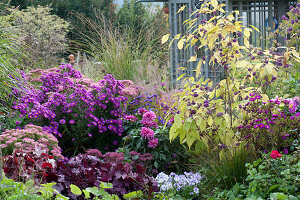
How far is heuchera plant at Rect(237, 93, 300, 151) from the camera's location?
10.4ft

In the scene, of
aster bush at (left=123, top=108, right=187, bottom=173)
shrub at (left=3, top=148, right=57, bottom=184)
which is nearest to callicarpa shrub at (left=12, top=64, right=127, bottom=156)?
aster bush at (left=123, top=108, right=187, bottom=173)

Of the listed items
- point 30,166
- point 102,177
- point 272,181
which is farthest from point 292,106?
point 30,166

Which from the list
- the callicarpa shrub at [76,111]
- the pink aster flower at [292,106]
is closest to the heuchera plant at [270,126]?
the pink aster flower at [292,106]

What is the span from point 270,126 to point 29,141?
2.12 m

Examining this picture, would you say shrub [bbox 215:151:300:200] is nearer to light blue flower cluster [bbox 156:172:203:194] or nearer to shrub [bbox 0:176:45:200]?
light blue flower cluster [bbox 156:172:203:194]

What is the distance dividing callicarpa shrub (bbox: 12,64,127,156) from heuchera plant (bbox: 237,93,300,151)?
161 centimetres

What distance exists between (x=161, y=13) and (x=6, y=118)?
1154 centimetres

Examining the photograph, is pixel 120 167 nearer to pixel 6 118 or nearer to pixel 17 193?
pixel 17 193

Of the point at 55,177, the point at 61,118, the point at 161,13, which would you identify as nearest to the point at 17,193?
the point at 55,177

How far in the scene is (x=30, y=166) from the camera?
3.06 meters

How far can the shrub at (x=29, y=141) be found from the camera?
3308 mm

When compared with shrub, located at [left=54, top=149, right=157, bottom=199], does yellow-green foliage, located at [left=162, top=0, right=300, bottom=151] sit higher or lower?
higher

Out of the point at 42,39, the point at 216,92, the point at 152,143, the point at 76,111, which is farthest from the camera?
the point at 42,39

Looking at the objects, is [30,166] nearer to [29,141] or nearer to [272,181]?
[29,141]
